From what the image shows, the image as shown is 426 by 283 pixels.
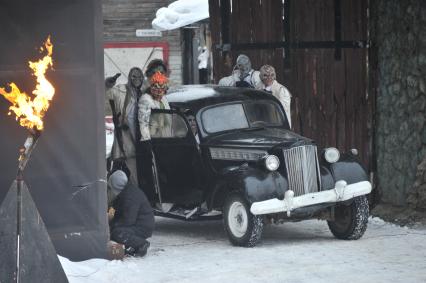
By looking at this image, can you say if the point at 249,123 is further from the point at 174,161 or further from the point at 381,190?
the point at 381,190

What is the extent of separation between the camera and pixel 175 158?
13.8 m

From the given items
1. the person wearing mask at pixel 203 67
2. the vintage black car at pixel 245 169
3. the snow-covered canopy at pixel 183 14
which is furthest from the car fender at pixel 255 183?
the person wearing mask at pixel 203 67

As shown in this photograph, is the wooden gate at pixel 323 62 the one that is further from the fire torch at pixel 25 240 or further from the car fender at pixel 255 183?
the fire torch at pixel 25 240

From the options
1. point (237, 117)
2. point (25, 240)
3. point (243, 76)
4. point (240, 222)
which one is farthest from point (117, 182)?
point (243, 76)

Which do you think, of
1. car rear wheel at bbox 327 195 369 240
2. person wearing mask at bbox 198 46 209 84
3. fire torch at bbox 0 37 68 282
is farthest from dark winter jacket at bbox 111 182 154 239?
person wearing mask at bbox 198 46 209 84

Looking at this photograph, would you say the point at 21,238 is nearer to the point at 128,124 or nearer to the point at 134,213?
the point at 134,213

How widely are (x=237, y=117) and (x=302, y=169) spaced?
139cm

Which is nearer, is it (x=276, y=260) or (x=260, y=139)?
(x=276, y=260)

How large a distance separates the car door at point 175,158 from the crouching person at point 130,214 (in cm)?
154

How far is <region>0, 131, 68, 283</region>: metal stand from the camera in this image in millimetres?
8922

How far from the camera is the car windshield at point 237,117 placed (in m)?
13.7

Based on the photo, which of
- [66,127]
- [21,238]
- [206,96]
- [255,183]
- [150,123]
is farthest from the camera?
[150,123]

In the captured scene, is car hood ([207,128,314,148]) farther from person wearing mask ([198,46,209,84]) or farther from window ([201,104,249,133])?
person wearing mask ([198,46,209,84])

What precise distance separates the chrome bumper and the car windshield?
161 centimetres
